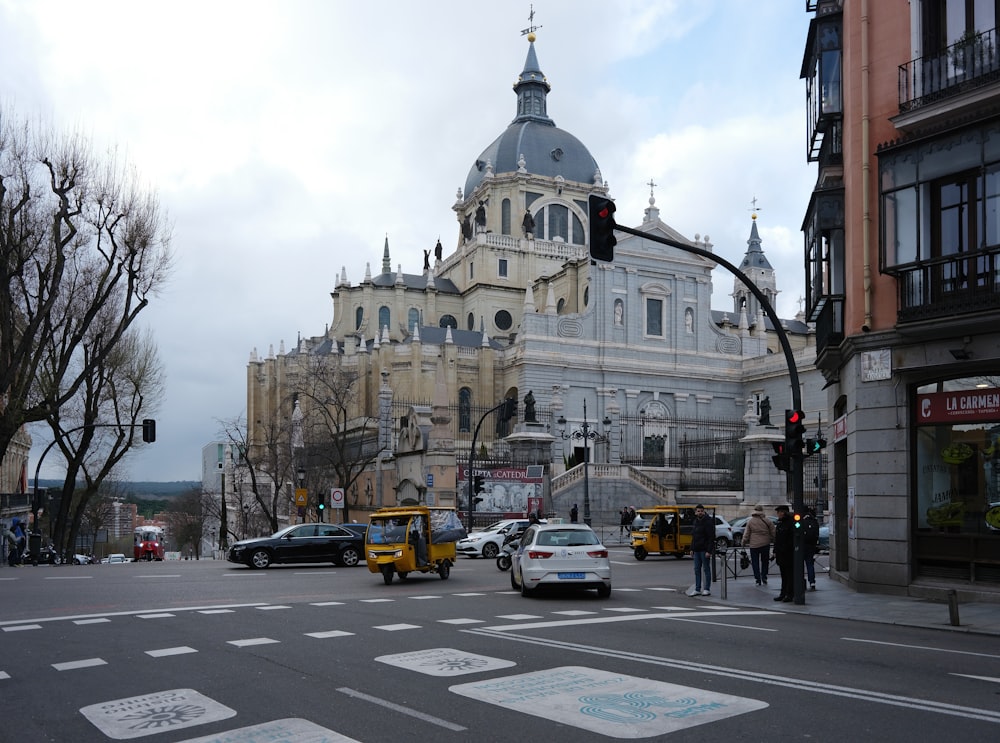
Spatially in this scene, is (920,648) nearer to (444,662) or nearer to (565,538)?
(444,662)

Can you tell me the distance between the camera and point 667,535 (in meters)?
29.8

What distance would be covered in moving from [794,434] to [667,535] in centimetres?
1357

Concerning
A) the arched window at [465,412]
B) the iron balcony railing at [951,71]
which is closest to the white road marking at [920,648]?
the iron balcony railing at [951,71]

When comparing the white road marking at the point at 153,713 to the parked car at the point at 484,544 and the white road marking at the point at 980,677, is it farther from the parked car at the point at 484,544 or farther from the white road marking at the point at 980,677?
the parked car at the point at 484,544

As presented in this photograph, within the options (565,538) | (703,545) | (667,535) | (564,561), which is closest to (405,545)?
(565,538)

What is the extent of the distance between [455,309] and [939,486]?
71798 millimetres

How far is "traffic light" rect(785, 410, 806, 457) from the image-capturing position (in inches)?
654

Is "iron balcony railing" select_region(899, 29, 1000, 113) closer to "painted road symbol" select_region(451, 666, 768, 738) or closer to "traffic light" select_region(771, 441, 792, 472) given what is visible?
"traffic light" select_region(771, 441, 792, 472)

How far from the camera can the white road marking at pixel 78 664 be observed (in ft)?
31.6

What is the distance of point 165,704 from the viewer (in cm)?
779

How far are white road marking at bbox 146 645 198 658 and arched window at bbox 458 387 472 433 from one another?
188 feet

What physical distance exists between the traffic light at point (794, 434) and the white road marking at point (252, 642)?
9489 mm

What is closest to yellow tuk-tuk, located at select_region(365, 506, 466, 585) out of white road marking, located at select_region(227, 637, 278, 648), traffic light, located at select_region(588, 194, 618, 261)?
traffic light, located at select_region(588, 194, 618, 261)

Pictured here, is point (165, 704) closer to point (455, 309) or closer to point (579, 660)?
point (579, 660)
